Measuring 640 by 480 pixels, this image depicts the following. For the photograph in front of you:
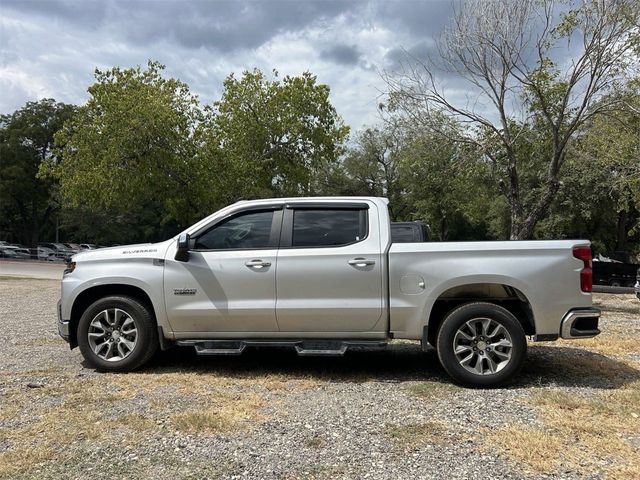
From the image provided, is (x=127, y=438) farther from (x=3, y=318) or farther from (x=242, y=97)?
(x=242, y=97)

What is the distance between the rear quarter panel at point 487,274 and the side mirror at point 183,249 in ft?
6.88

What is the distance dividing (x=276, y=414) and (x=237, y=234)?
2.07m

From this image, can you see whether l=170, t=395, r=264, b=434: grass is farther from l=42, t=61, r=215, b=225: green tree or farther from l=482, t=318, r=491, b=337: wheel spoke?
l=42, t=61, r=215, b=225: green tree

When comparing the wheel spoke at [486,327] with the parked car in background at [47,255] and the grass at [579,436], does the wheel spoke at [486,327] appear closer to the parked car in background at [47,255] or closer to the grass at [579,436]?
the grass at [579,436]

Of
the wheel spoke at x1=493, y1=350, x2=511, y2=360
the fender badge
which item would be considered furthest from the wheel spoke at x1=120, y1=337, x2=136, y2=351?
the wheel spoke at x1=493, y1=350, x2=511, y2=360

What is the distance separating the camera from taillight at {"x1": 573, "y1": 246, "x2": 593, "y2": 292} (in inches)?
216

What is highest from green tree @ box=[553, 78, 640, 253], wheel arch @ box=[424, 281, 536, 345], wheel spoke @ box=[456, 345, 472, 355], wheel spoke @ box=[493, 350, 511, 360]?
green tree @ box=[553, 78, 640, 253]

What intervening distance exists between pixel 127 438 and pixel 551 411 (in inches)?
135

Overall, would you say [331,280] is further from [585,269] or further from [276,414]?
[585,269]

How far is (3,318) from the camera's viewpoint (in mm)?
10594

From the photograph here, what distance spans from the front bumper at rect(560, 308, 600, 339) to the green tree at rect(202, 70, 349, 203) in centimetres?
1508

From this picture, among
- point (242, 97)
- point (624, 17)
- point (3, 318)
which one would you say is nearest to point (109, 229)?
point (242, 97)

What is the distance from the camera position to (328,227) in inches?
234

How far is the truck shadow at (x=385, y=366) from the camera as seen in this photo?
5.94m
